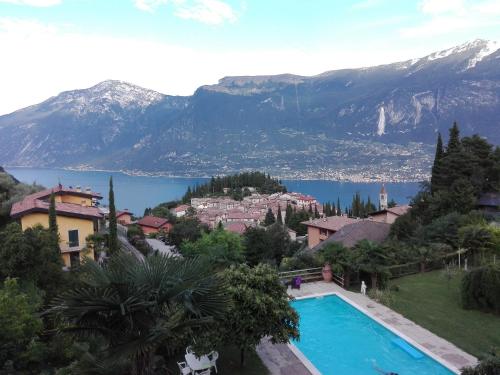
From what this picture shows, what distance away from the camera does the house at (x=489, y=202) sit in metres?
23.6

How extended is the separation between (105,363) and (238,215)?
201ft

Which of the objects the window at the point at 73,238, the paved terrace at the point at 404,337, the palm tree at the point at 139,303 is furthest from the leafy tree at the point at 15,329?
the window at the point at 73,238

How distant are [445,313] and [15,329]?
1109cm

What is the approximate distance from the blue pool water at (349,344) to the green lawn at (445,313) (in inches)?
Result: 45.1

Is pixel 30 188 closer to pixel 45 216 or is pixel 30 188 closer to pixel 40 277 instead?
pixel 45 216

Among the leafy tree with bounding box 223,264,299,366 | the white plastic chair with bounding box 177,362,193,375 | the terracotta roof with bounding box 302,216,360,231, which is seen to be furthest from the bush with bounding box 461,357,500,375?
the terracotta roof with bounding box 302,216,360,231

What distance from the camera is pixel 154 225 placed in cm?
5325

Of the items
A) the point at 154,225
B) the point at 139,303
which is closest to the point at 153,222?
the point at 154,225

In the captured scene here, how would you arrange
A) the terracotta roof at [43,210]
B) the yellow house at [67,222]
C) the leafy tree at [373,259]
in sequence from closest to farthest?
1. the leafy tree at [373,259]
2. the terracotta roof at [43,210]
3. the yellow house at [67,222]

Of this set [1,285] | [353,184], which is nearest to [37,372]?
[1,285]

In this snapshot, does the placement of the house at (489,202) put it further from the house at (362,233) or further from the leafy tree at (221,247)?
the leafy tree at (221,247)

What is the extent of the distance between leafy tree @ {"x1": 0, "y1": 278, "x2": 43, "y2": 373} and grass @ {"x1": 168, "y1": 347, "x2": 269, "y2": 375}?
9.11 ft

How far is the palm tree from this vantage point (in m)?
4.19

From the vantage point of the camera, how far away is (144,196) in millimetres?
134875
